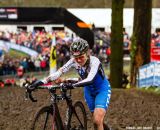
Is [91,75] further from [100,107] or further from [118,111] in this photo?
→ [118,111]

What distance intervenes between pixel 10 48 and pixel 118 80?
12.7m

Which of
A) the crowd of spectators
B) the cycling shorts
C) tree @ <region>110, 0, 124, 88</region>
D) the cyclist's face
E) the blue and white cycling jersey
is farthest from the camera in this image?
the crowd of spectators

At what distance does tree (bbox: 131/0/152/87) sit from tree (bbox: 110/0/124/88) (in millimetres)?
835

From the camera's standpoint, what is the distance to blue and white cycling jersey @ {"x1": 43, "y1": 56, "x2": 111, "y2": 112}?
728 cm

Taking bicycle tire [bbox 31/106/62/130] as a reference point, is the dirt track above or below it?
below

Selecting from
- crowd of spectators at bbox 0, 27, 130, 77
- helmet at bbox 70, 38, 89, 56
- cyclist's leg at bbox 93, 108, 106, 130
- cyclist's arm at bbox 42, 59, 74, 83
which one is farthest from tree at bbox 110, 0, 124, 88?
helmet at bbox 70, 38, 89, 56

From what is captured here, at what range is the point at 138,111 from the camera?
12273 millimetres

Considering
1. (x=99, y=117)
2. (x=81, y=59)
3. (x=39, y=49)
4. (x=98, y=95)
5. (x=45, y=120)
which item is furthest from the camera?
(x=39, y=49)

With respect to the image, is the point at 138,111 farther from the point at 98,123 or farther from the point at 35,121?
the point at 35,121

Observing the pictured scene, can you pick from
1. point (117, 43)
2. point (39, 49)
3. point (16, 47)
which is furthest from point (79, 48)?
point (16, 47)

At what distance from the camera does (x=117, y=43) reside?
19.5 metres

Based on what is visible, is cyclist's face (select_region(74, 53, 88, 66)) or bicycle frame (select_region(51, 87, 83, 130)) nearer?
bicycle frame (select_region(51, 87, 83, 130))

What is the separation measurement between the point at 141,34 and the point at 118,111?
8.21 meters

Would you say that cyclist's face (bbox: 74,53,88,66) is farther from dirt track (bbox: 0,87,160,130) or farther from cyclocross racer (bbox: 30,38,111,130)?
dirt track (bbox: 0,87,160,130)
